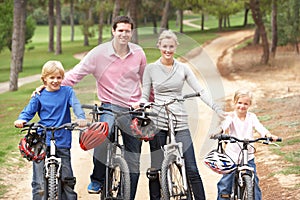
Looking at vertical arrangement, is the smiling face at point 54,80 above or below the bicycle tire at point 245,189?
above

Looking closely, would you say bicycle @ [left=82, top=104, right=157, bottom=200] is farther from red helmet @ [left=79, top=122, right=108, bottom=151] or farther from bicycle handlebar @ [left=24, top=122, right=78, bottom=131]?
bicycle handlebar @ [left=24, top=122, right=78, bottom=131]

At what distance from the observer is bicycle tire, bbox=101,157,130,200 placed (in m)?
6.50

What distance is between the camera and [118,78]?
6.77 m

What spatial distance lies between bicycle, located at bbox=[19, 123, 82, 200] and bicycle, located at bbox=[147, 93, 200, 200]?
962mm

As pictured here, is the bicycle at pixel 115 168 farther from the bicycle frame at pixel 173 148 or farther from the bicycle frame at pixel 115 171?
the bicycle frame at pixel 173 148

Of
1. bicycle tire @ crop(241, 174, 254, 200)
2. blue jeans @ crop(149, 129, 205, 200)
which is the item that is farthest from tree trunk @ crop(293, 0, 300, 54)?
bicycle tire @ crop(241, 174, 254, 200)

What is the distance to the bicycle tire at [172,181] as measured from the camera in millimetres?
6242

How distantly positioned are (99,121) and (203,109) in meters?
9.27

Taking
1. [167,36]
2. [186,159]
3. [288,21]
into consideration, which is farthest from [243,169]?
[288,21]

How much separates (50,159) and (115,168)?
0.77 m

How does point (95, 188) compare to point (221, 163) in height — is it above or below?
below

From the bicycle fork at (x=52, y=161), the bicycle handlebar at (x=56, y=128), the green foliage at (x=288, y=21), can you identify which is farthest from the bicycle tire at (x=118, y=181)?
the green foliage at (x=288, y=21)

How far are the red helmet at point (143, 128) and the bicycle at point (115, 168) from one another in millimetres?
90

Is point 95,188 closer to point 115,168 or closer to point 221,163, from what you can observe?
point 115,168
